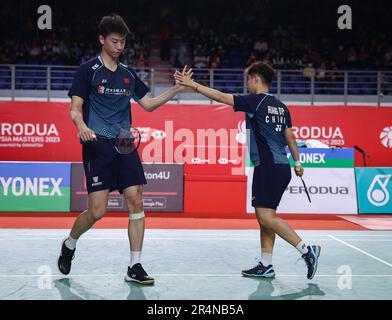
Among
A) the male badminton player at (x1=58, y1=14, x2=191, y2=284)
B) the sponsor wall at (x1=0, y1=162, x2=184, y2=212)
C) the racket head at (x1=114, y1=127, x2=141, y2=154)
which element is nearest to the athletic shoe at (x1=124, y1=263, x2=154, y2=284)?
the male badminton player at (x1=58, y1=14, x2=191, y2=284)

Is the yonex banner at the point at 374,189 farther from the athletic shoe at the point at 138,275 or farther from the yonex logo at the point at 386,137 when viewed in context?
the athletic shoe at the point at 138,275

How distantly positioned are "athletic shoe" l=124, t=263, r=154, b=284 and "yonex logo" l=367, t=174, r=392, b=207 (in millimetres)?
6883

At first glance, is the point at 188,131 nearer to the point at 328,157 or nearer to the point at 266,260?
the point at 328,157

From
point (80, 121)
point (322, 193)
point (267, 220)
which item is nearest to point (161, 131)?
point (322, 193)

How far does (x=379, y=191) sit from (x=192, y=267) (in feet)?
19.9

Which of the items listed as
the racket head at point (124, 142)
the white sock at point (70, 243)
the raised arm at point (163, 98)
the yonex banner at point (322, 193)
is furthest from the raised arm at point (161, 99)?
the yonex banner at point (322, 193)

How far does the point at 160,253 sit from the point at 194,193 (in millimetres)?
4128

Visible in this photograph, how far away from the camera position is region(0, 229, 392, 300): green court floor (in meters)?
4.15

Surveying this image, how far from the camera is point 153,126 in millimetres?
13445

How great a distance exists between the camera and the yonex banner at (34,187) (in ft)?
32.9

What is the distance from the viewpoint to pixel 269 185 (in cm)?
470

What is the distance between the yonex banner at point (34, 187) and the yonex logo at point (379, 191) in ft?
18.4

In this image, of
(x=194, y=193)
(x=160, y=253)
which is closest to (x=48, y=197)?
(x=194, y=193)

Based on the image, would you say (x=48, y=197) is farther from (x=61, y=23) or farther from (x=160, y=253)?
(x=61, y=23)
